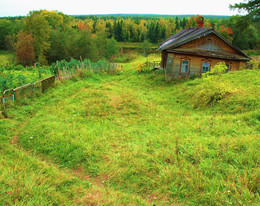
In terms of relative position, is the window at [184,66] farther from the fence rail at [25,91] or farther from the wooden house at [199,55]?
the fence rail at [25,91]

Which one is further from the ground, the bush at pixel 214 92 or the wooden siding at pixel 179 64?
the wooden siding at pixel 179 64

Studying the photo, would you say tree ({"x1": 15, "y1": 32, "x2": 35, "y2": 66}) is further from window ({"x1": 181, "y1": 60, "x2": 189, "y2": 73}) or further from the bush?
the bush

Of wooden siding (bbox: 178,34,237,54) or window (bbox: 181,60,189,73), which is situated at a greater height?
wooden siding (bbox: 178,34,237,54)

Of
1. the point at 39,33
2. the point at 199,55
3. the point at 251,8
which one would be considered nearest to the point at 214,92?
the point at 199,55

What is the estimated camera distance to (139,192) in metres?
4.22

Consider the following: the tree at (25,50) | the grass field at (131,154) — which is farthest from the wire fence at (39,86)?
the tree at (25,50)

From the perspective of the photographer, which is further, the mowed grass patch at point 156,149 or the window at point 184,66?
the window at point 184,66

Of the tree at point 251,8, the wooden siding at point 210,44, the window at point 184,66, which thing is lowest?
the window at point 184,66

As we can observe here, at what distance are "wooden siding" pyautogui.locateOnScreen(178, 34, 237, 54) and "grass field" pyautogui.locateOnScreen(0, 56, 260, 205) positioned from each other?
8.60 m

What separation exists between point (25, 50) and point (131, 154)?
36.0 m

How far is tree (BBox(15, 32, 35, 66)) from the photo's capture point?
33944mm

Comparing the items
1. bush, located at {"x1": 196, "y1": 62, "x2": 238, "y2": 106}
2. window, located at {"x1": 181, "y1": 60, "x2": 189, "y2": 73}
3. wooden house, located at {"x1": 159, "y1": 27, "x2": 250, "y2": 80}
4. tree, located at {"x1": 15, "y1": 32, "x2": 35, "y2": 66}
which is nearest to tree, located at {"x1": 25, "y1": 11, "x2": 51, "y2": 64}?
tree, located at {"x1": 15, "y1": 32, "x2": 35, "y2": 66}

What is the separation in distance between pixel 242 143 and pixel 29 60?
3807 centimetres

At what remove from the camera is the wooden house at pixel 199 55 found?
1692 centimetres
